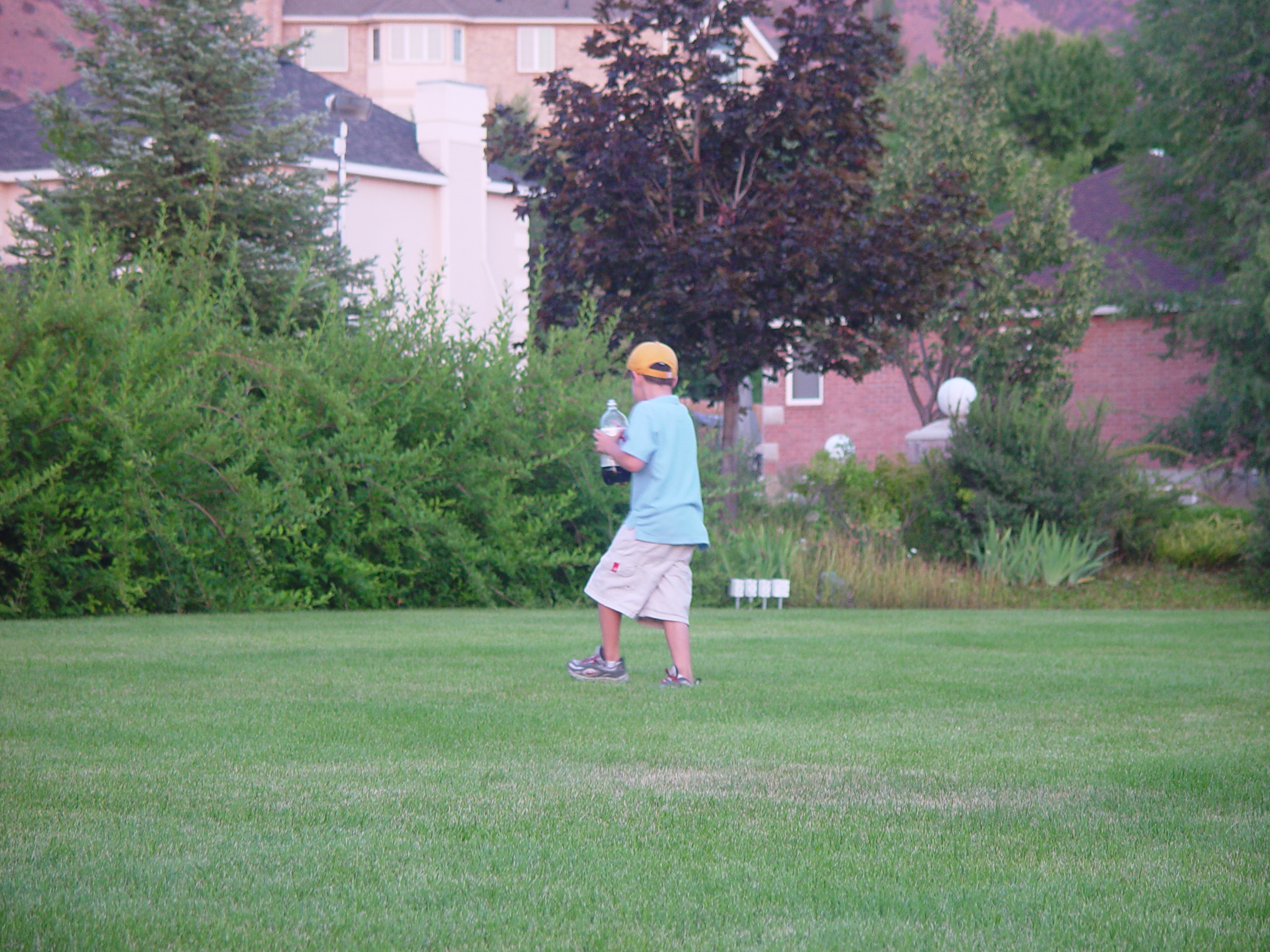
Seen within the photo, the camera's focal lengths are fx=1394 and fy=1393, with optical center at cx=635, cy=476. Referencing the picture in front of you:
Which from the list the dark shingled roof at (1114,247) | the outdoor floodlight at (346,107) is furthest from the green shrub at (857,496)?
the dark shingled roof at (1114,247)

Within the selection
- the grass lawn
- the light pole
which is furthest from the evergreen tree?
the grass lawn

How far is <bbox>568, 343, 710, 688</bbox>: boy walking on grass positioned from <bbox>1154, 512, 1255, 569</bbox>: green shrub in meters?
11.9

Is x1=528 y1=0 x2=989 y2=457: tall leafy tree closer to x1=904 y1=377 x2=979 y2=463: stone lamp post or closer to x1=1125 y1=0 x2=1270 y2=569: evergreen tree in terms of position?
x1=904 y1=377 x2=979 y2=463: stone lamp post

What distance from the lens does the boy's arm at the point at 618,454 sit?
22.7ft

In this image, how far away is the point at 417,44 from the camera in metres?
68.2

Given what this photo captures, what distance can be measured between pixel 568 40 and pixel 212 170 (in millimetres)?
54409

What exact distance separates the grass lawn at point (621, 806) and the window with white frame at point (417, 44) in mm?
64102

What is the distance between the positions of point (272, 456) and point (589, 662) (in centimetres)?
574

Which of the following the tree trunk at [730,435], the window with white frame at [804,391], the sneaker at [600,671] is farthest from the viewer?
the window with white frame at [804,391]

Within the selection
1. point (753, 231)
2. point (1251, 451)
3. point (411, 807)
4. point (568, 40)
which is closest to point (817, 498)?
point (753, 231)

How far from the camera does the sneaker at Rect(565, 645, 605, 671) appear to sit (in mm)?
7383

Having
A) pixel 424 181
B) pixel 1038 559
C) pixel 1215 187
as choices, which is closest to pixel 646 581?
pixel 1038 559

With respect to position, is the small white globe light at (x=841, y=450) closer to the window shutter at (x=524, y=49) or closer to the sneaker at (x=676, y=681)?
the sneaker at (x=676, y=681)

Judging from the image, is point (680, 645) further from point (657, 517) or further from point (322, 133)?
point (322, 133)
